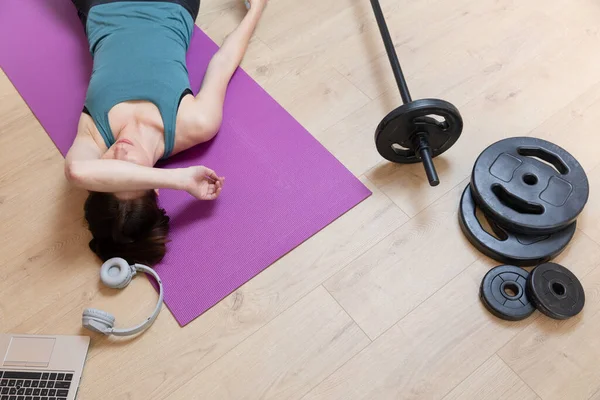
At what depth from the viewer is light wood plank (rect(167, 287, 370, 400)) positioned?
1085 millimetres

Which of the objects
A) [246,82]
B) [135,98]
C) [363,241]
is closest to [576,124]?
[363,241]

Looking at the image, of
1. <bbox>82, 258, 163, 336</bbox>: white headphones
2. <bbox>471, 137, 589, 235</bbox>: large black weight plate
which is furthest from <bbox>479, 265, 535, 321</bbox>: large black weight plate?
<bbox>82, 258, 163, 336</bbox>: white headphones

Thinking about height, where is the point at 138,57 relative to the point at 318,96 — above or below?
above

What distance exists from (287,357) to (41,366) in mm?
504

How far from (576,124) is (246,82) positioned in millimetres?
901

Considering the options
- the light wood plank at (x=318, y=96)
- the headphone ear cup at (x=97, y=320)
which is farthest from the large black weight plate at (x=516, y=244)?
the headphone ear cup at (x=97, y=320)

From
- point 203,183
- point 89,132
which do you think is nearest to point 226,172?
point 203,183

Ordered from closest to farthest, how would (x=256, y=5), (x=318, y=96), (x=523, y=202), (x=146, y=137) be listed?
(x=523, y=202) < (x=146, y=137) < (x=318, y=96) < (x=256, y=5)

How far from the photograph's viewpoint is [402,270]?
3.97 feet

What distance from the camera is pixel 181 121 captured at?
4.41 ft

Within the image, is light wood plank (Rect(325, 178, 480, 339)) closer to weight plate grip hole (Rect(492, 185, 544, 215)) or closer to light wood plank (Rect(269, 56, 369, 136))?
weight plate grip hole (Rect(492, 185, 544, 215))

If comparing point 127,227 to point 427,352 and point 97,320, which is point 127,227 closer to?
point 97,320

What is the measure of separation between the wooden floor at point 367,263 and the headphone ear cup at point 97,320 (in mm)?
43

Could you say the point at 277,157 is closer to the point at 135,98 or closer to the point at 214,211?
the point at 214,211
